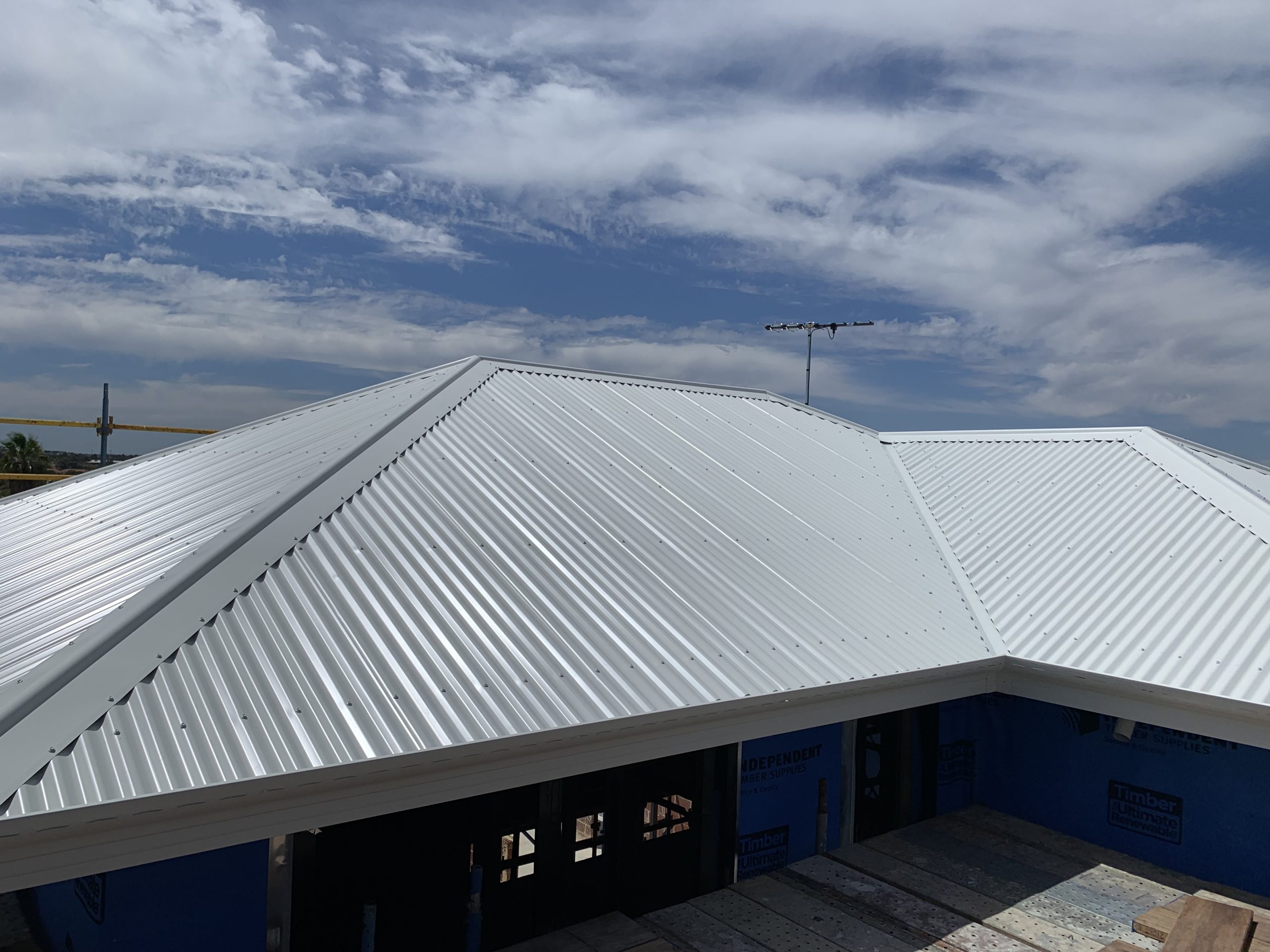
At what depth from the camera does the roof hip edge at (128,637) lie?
14.8 ft

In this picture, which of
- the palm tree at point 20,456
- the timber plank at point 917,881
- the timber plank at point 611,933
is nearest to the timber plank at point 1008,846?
the timber plank at point 917,881

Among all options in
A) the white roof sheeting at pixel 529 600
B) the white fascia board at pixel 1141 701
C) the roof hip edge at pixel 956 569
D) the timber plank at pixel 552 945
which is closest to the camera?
the white roof sheeting at pixel 529 600

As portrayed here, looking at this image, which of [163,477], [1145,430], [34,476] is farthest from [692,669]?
[34,476]

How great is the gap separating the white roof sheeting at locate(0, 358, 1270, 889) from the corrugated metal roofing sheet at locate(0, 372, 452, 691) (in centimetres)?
6

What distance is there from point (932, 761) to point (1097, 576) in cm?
301

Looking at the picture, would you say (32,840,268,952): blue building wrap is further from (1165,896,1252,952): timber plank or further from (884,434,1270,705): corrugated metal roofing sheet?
(884,434,1270,705): corrugated metal roofing sheet

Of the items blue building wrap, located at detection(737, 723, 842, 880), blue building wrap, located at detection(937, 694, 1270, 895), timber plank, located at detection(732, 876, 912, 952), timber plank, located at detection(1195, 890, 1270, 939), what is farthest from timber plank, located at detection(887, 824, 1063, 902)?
timber plank, located at detection(732, 876, 912, 952)

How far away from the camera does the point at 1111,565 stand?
418 inches

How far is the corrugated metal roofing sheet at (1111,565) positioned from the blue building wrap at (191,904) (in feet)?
24.7

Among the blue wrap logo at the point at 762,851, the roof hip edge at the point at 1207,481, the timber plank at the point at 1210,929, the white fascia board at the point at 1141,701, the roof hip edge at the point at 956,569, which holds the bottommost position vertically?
the blue wrap logo at the point at 762,851

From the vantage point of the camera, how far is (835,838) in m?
9.98

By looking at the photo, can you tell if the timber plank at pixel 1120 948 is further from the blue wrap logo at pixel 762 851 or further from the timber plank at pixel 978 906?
the blue wrap logo at pixel 762 851

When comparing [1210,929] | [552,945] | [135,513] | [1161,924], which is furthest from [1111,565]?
[135,513]

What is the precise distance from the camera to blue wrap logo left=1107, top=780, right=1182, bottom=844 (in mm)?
9367
